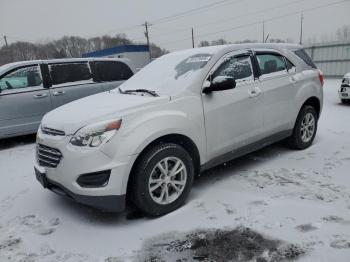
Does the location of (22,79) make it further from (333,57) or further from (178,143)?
(333,57)

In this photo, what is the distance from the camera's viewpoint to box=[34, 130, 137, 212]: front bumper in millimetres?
2988

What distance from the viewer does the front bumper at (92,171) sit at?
2.99 m

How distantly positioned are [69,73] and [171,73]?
12.9 feet

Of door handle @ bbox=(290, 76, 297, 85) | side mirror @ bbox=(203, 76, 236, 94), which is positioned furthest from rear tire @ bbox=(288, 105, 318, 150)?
side mirror @ bbox=(203, 76, 236, 94)

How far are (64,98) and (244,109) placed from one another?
4401 millimetres

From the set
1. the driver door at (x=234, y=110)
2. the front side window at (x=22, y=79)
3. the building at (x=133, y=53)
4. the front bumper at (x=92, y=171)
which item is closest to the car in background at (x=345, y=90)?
the driver door at (x=234, y=110)

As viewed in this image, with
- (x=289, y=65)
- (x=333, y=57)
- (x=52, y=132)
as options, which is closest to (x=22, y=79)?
(x=52, y=132)

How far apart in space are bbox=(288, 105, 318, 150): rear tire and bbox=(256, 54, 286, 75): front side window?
2.68 feet

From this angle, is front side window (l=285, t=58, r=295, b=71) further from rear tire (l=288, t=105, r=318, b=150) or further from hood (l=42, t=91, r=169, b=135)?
hood (l=42, t=91, r=169, b=135)

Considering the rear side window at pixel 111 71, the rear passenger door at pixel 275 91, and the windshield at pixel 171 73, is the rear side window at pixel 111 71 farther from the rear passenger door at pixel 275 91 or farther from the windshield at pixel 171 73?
the rear passenger door at pixel 275 91

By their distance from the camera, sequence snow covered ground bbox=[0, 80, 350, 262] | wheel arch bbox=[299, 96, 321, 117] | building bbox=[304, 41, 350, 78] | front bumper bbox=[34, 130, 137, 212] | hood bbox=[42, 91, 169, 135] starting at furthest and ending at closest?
building bbox=[304, 41, 350, 78] → wheel arch bbox=[299, 96, 321, 117] → hood bbox=[42, 91, 169, 135] → front bumper bbox=[34, 130, 137, 212] → snow covered ground bbox=[0, 80, 350, 262]

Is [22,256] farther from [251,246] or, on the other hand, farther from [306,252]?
[306,252]

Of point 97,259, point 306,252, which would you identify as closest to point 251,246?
point 306,252

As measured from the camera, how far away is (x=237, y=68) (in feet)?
13.7
